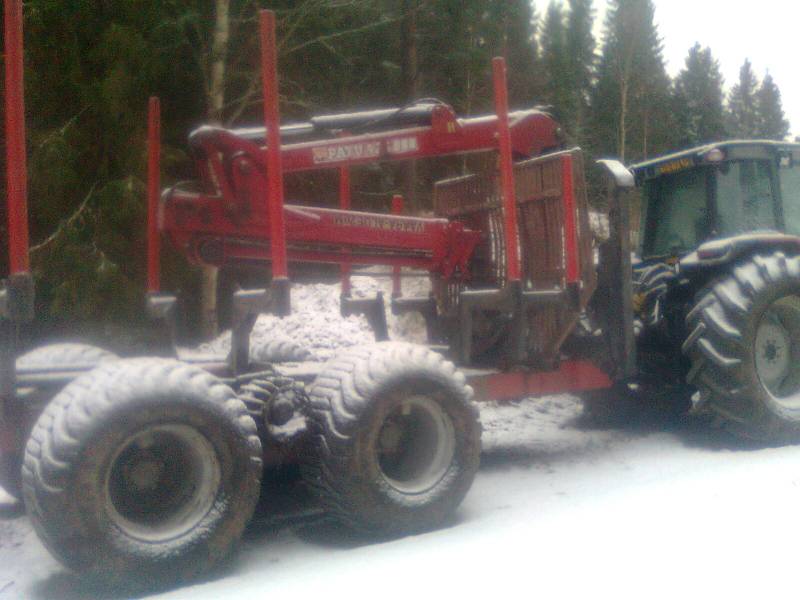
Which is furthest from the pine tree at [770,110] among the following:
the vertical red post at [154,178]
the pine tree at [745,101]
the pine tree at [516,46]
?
the vertical red post at [154,178]

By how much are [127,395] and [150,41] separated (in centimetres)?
757

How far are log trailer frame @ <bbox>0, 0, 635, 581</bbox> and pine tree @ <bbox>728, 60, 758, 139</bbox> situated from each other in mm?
41089

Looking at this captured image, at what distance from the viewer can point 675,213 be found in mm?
6668

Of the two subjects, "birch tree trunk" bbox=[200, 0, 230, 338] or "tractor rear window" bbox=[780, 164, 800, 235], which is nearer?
"tractor rear window" bbox=[780, 164, 800, 235]

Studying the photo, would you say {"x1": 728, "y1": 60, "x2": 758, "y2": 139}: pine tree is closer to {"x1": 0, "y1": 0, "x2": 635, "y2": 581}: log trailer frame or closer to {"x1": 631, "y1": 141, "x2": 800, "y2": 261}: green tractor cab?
{"x1": 631, "y1": 141, "x2": 800, "y2": 261}: green tractor cab

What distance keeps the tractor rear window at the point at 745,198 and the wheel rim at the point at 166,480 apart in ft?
14.2

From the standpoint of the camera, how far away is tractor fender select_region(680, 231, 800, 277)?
561 centimetres

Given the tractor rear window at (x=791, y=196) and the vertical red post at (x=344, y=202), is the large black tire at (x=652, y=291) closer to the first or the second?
the tractor rear window at (x=791, y=196)

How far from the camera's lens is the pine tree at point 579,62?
24.8 meters

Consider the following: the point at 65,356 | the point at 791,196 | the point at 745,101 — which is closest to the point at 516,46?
the point at 791,196

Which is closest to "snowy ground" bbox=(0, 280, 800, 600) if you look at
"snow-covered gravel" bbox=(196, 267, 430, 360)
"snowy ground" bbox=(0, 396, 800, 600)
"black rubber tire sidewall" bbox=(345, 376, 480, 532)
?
"snowy ground" bbox=(0, 396, 800, 600)

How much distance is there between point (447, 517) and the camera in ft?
13.5

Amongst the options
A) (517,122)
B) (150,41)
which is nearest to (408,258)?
(517,122)

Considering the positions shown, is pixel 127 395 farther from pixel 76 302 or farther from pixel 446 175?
pixel 446 175
